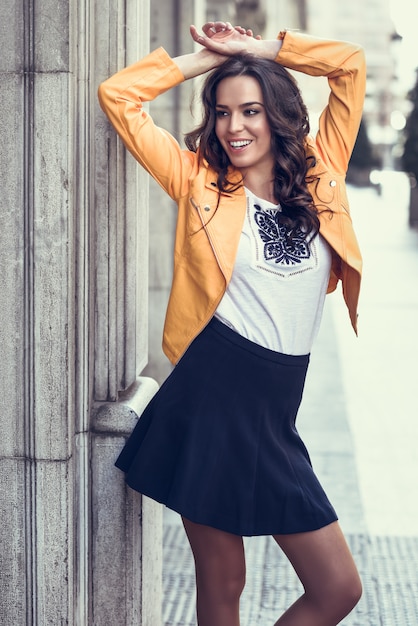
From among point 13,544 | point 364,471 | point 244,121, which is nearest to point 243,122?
point 244,121

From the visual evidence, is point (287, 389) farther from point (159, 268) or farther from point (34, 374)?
point (159, 268)

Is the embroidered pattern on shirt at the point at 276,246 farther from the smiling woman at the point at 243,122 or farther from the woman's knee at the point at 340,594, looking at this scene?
the woman's knee at the point at 340,594

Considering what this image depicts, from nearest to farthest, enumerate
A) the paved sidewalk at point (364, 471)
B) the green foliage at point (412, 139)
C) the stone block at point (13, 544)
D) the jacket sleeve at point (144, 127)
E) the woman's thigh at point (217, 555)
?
the woman's thigh at point (217, 555) → the jacket sleeve at point (144, 127) → the stone block at point (13, 544) → the paved sidewalk at point (364, 471) → the green foliage at point (412, 139)

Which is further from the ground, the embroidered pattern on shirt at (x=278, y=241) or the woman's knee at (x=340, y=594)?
the embroidered pattern on shirt at (x=278, y=241)

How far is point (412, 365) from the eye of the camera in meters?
10.4

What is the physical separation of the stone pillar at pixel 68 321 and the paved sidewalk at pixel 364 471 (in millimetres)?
1165

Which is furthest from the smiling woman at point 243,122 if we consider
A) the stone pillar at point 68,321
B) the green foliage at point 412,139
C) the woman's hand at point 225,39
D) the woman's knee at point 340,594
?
the green foliage at point 412,139

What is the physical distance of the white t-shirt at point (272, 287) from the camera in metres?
3.05

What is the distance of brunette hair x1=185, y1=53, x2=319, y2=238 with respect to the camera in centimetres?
311

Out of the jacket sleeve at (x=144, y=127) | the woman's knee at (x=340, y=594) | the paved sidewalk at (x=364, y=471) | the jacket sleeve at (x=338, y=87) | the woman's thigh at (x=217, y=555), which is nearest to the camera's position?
the woman's knee at (x=340, y=594)

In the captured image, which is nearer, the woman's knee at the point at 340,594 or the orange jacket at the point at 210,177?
the woman's knee at the point at 340,594

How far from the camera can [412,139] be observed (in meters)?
24.2

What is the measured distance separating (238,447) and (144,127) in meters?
1.05

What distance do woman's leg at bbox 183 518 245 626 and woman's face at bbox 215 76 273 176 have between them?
1145 mm
